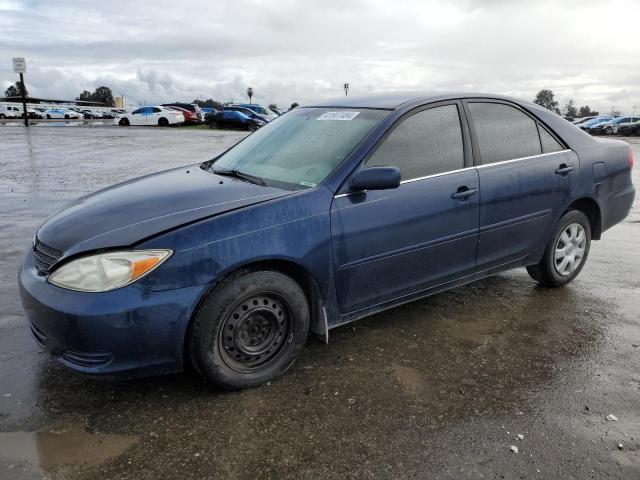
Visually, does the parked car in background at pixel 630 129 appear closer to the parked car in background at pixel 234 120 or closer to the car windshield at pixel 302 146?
the parked car in background at pixel 234 120

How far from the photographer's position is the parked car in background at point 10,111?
52.5 m

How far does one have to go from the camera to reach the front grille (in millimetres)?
2955

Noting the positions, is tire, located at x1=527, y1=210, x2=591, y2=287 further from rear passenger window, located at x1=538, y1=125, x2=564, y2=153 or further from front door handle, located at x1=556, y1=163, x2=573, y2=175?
rear passenger window, located at x1=538, y1=125, x2=564, y2=153

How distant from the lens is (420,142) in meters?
3.75

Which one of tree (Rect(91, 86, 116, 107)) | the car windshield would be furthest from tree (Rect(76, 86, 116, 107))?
the car windshield

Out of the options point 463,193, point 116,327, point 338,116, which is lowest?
point 116,327

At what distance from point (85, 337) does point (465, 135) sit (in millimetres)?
2805

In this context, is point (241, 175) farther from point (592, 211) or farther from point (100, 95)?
point (100, 95)

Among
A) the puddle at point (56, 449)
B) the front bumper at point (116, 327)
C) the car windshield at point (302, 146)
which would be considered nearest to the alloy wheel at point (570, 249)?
the car windshield at point (302, 146)

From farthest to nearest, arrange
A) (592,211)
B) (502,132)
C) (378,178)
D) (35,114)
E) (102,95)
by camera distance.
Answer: (102,95)
(35,114)
(592,211)
(502,132)
(378,178)

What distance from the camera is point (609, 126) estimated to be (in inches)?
1628

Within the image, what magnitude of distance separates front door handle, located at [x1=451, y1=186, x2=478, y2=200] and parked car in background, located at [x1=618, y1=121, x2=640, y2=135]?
134ft

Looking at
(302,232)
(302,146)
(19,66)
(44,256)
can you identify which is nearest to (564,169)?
(302,146)

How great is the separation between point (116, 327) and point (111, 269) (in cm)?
29
